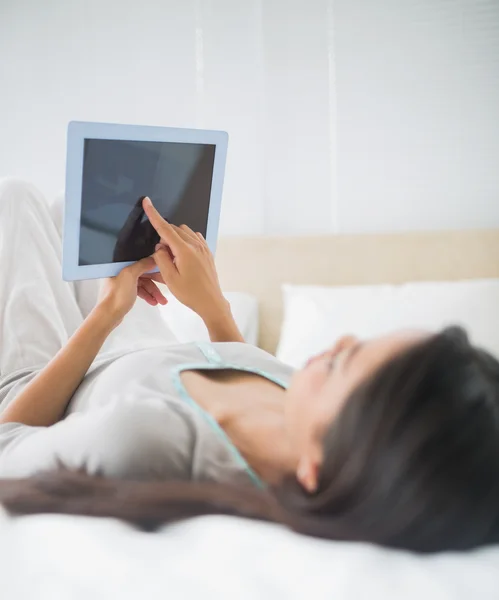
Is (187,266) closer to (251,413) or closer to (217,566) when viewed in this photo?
(251,413)

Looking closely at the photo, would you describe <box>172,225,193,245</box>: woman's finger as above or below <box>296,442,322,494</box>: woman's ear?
above

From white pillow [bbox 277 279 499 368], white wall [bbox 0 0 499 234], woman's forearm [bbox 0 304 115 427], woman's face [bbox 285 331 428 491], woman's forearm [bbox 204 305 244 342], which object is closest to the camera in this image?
woman's face [bbox 285 331 428 491]

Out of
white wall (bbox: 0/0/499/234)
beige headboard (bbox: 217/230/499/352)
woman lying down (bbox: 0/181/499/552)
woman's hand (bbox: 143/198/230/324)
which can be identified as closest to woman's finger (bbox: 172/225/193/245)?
woman's hand (bbox: 143/198/230/324)

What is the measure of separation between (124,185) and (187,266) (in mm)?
170

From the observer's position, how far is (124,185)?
99 centimetres

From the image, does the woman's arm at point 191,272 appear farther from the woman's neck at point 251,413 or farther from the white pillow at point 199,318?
the white pillow at point 199,318

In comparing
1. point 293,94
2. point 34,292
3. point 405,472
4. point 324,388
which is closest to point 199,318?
point 34,292

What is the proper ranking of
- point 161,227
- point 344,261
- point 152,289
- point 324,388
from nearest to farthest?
point 324,388, point 161,227, point 152,289, point 344,261

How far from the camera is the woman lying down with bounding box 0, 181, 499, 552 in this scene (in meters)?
0.52

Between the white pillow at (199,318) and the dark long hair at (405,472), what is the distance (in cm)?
112

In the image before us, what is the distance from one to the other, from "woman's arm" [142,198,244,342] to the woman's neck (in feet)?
0.88

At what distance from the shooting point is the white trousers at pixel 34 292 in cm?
122

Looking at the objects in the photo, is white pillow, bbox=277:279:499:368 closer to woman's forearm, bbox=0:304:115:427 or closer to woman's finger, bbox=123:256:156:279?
woman's finger, bbox=123:256:156:279

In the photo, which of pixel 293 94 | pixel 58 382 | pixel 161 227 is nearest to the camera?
pixel 58 382
